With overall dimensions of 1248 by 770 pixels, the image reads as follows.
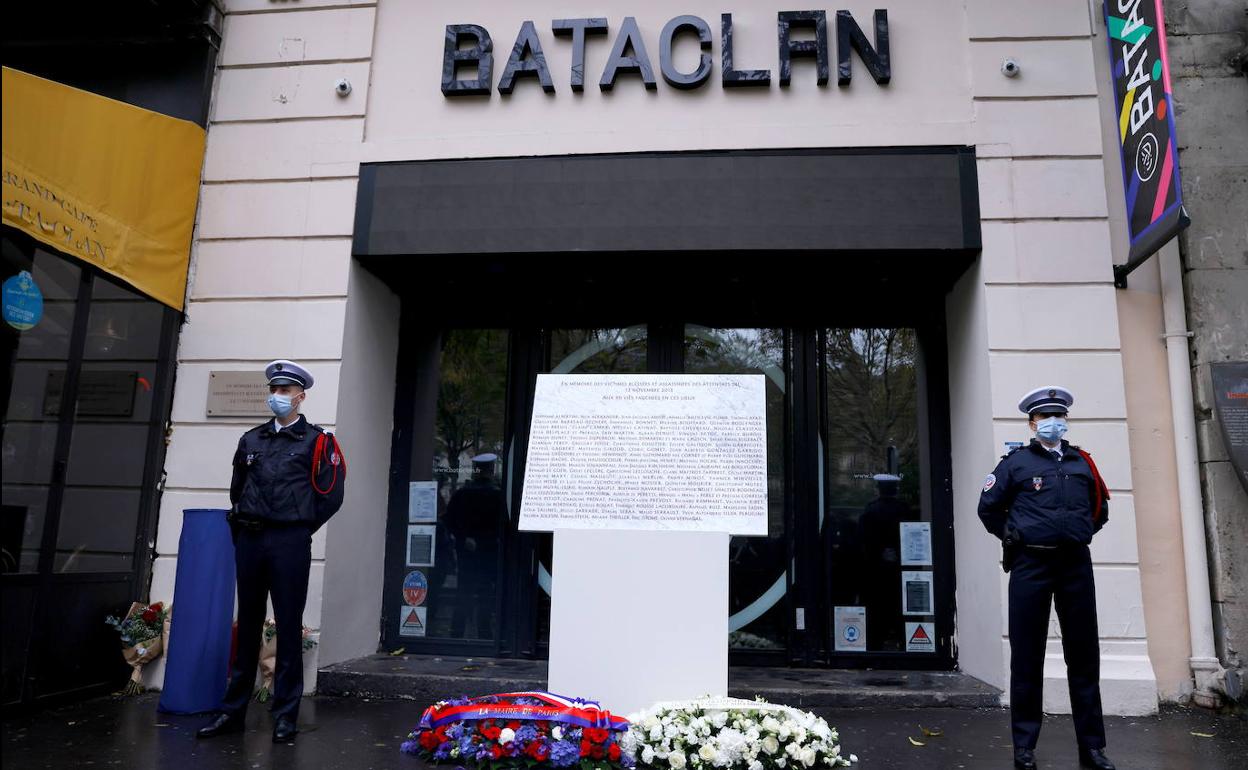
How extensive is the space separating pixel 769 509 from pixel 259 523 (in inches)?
156

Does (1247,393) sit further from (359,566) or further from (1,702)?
(1,702)

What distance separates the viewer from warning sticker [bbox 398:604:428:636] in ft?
22.9

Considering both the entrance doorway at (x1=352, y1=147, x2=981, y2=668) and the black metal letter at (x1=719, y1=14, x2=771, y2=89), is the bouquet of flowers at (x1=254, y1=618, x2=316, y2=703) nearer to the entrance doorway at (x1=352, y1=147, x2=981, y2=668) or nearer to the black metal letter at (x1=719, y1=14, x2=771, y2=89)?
the entrance doorway at (x1=352, y1=147, x2=981, y2=668)

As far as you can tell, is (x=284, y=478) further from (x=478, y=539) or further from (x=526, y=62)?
(x=526, y=62)

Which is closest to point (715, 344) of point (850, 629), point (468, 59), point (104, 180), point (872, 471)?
point (872, 471)

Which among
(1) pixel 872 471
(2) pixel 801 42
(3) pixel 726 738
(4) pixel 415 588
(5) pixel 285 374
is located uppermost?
(2) pixel 801 42

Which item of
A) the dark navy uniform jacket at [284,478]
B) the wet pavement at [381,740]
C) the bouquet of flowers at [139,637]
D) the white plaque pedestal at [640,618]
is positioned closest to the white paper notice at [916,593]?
the wet pavement at [381,740]

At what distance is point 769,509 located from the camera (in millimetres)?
6953

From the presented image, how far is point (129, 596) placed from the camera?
6180 millimetres

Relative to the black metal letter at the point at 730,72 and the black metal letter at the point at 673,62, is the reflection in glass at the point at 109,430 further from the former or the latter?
the black metal letter at the point at 730,72

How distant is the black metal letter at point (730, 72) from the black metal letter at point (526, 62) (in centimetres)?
140

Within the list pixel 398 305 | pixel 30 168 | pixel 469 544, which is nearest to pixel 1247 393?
pixel 469 544

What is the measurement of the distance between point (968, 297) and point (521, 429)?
379 centimetres

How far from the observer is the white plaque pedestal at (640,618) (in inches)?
176
